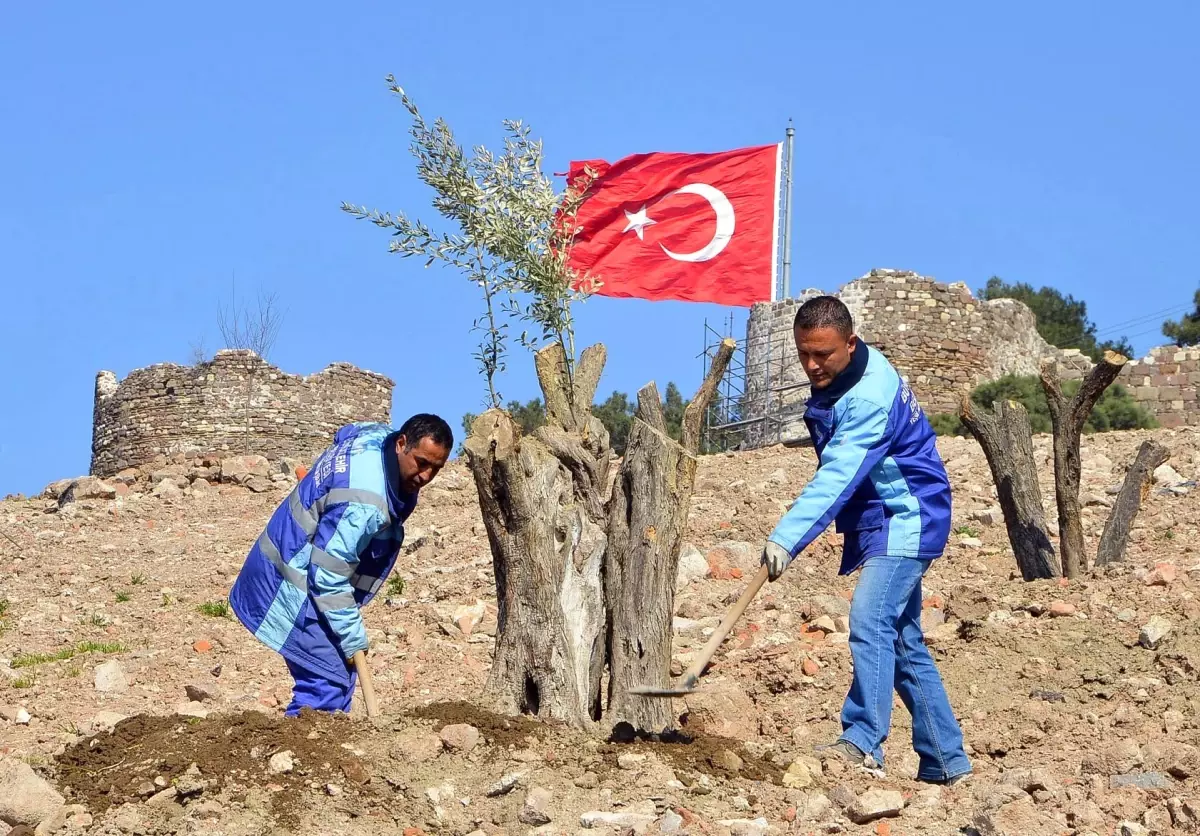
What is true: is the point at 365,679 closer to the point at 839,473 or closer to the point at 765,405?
the point at 839,473

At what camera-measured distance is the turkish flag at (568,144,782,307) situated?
25.0 m

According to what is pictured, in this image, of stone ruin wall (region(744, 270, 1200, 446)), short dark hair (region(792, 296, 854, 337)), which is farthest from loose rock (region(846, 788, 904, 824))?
stone ruin wall (region(744, 270, 1200, 446))

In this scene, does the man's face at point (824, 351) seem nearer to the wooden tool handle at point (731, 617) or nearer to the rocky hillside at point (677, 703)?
the wooden tool handle at point (731, 617)

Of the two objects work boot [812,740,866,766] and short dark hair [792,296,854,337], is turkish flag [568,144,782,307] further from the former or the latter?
work boot [812,740,866,766]

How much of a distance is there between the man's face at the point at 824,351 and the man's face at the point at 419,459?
5.32 feet

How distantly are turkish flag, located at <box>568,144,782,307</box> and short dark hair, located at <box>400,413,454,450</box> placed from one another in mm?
18071

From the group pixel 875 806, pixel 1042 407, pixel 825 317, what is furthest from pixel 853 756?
pixel 1042 407

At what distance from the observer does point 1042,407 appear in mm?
23000

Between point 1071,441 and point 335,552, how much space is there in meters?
5.18

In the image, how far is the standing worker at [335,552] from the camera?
696 centimetres

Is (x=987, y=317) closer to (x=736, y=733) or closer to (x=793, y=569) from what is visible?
(x=793, y=569)

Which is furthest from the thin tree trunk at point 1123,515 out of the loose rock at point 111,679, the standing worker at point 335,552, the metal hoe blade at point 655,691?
the loose rock at point 111,679

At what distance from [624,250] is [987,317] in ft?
18.1

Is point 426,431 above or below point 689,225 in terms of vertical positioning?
below
